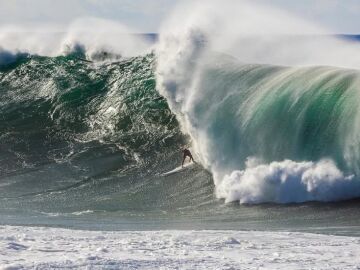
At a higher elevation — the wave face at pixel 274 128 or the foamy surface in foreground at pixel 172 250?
the wave face at pixel 274 128

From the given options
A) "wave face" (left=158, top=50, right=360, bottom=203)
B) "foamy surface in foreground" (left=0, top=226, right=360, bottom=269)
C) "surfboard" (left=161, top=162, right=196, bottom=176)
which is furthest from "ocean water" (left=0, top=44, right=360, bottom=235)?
"foamy surface in foreground" (left=0, top=226, right=360, bottom=269)

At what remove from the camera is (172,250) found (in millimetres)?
8070

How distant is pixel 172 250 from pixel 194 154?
26.2 feet

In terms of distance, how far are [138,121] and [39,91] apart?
16.3ft

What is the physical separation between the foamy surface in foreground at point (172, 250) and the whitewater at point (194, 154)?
0.09ft

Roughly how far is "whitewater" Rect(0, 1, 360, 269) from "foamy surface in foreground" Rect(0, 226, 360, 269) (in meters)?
0.03

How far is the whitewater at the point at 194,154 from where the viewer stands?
332 inches

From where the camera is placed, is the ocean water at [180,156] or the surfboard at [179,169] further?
the surfboard at [179,169]

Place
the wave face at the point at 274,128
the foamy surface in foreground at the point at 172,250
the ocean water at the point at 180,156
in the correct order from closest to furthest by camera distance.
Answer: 1. the foamy surface in foreground at the point at 172,250
2. the ocean water at the point at 180,156
3. the wave face at the point at 274,128

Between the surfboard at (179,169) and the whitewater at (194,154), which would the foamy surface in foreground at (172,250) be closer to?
the whitewater at (194,154)

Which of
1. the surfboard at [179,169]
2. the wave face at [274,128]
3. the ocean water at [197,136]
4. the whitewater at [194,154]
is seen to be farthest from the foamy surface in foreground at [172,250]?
the surfboard at [179,169]

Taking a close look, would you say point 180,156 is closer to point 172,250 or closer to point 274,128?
point 274,128

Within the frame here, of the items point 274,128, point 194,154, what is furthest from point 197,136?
point 274,128

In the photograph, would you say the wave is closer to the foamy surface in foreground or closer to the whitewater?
Result: the whitewater
